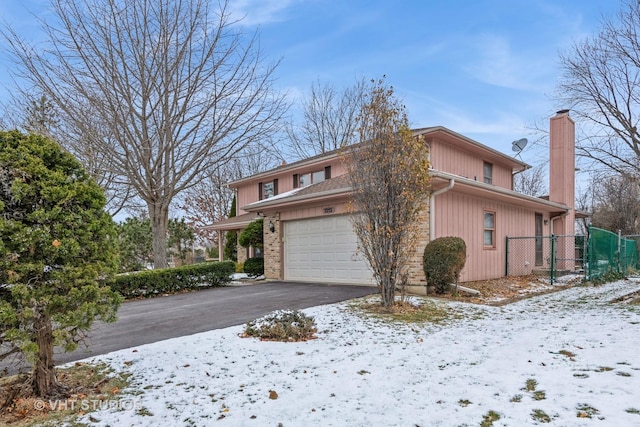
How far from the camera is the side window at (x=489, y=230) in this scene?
1116cm

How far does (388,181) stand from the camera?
6684mm

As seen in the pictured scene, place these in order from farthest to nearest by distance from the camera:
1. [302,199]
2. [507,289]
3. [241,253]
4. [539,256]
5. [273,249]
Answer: [241,253]
[539,256]
[273,249]
[302,199]
[507,289]

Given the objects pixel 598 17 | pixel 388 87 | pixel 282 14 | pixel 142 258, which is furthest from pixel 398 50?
pixel 142 258

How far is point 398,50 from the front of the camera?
1241cm

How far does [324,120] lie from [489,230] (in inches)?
634

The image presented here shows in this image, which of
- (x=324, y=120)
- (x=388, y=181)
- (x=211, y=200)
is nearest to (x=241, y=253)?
(x=211, y=200)

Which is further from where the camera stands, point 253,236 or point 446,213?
point 253,236

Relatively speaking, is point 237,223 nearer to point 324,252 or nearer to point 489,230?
point 324,252

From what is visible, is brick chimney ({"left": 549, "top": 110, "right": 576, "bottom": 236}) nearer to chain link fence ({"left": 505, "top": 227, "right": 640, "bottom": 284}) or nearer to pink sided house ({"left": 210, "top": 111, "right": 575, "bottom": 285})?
pink sided house ({"left": 210, "top": 111, "right": 575, "bottom": 285})

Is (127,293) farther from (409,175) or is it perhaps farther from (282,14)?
(282,14)

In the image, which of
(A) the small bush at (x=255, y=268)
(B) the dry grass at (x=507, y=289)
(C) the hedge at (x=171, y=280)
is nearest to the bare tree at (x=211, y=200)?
(A) the small bush at (x=255, y=268)

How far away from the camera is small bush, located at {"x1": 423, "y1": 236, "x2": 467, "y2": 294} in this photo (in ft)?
27.5

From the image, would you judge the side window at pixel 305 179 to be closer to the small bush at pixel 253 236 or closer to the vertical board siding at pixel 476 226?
the small bush at pixel 253 236

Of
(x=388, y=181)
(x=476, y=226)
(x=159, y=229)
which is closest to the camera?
(x=388, y=181)
